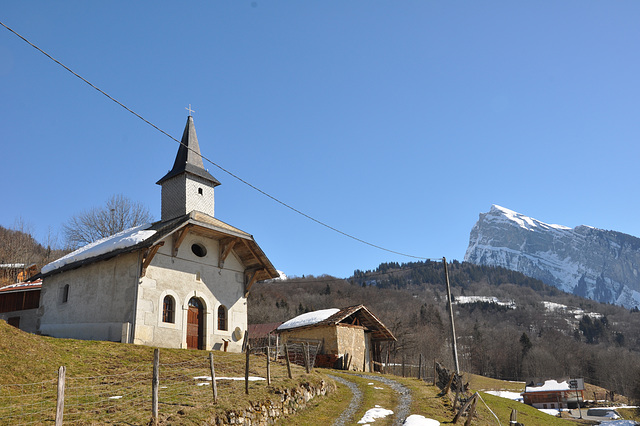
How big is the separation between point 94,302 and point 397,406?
15434 mm

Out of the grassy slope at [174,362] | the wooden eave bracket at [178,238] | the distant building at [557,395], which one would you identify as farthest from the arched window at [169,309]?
the distant building at [557,395]

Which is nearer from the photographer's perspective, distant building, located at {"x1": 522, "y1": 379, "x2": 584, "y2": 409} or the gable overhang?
the gable overhang

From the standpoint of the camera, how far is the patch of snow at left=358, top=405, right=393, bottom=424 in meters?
16.4

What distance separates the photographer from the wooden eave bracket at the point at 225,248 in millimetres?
27128

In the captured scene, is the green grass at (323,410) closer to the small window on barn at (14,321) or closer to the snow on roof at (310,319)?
the snow on roof at (310,319)

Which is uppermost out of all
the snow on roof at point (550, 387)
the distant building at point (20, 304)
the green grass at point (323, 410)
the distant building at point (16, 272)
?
the distant building at point (16, 272)

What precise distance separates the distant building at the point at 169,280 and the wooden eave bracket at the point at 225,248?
0.04 ft

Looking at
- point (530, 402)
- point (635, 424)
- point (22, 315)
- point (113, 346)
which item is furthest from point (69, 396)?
point (530, 402)

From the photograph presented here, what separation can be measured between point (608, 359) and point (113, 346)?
124 m

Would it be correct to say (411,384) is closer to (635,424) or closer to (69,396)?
(69,396)

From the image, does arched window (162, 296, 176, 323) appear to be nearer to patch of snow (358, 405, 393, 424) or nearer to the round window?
the round window

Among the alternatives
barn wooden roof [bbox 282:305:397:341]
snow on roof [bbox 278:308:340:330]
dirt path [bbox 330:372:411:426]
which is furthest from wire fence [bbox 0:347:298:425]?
snow on roof [bbox 278:308:340:330]

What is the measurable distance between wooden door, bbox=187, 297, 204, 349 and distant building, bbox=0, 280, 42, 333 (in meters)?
12.8

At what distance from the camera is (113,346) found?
2023cm
